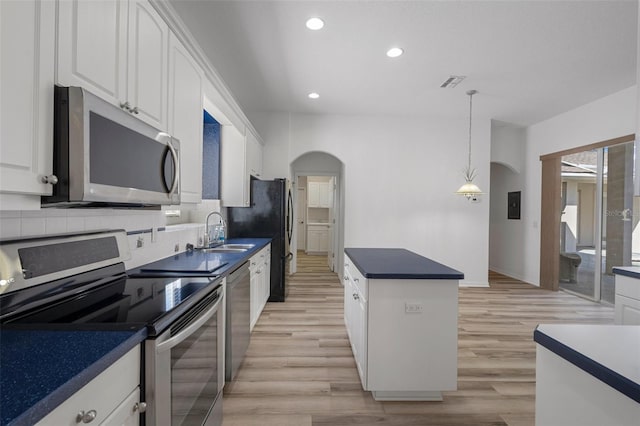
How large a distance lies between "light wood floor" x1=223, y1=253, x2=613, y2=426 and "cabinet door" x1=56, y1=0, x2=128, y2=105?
191 cm

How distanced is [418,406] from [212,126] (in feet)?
11.3

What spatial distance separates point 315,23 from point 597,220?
16.0ft

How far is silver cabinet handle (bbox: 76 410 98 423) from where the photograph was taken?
76 centimetres

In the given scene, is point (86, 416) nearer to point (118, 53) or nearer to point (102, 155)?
point (102, 155)

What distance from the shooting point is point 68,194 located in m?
1.03

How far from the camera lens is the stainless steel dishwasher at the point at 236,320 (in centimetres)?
210

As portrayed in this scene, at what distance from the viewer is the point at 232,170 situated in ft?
12.3

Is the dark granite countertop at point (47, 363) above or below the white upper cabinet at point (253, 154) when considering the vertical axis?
below

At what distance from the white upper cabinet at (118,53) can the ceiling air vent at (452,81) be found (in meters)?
3.18

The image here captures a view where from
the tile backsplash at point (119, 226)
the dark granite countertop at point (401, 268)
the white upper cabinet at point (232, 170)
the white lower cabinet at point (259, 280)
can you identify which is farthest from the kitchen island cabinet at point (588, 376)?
the white upper cabinet at point (232, 170)

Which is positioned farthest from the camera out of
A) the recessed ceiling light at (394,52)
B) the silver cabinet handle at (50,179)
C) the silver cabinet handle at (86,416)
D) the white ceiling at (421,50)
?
the recessed ceiling light at (394,52)

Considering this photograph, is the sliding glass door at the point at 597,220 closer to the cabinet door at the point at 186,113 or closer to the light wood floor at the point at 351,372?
the light wood floor at the point at 351,372

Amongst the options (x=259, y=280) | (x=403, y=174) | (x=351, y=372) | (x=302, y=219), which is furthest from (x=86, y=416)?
(x=302, y=219)

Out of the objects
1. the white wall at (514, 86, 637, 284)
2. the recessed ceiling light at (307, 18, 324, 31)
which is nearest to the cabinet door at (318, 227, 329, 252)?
the white wall at (514, 86, 637, 284)
